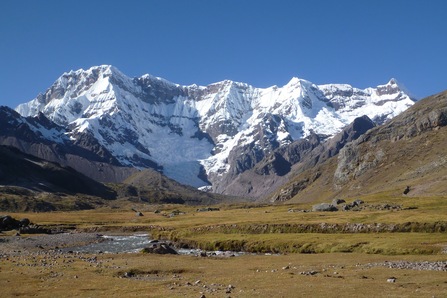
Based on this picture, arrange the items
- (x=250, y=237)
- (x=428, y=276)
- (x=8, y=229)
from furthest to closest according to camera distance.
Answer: (x=8, y=229), (x=250, y=237), (x=428, y=276)

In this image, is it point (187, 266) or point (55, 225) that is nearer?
point (187, 266)

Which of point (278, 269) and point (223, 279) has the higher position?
point (223, 279)

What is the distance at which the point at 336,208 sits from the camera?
156 metres

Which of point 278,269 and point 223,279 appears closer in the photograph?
point 223,279

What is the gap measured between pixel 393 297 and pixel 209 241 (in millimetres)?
65428

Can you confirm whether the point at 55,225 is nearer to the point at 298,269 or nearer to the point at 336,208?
the point at 336,208

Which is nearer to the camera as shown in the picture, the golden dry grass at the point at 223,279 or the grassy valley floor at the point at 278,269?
the golden dry grass at the point at 223,279

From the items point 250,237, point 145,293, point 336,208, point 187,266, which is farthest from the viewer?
point 336,208

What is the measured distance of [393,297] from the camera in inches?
1369

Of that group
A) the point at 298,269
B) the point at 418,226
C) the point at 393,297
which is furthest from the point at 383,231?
the point at 393,297

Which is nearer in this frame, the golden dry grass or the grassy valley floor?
the golden dry grass

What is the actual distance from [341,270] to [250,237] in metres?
45.7

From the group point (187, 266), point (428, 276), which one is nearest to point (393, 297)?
point (428, 276)

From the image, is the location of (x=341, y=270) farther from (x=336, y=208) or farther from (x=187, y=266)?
(x=336, y=208)
